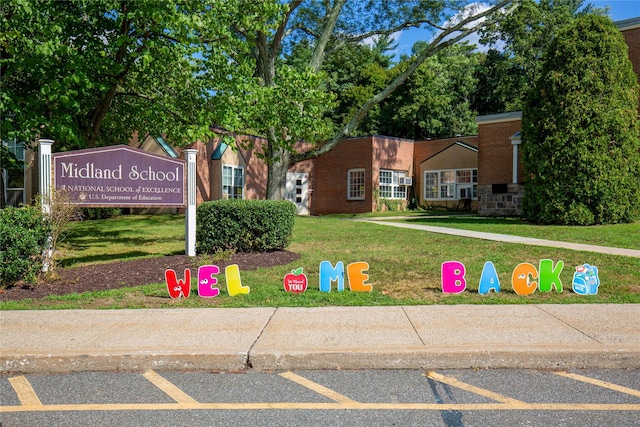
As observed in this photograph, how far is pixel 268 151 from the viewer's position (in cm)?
1916

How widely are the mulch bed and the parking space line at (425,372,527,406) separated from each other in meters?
5.63

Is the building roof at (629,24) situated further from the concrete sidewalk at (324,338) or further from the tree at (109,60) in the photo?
the concrete sidewalk at (324,338)

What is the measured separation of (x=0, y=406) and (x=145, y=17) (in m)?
10.0

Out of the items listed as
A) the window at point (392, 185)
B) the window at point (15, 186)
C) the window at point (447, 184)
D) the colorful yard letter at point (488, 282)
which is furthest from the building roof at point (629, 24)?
the window at point (15, 186)

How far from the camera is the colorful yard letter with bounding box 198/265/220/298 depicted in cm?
786

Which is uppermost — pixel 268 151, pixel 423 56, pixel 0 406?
pixel 423 56

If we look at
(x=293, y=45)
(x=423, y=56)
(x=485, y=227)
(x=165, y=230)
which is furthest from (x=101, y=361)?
(x=293, y=45)

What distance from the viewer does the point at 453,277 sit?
7.96 meters

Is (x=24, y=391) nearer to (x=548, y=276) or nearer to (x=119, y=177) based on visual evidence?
(x=119, y=177)

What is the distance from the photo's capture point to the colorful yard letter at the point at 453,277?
7918 mm

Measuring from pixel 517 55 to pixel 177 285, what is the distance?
119 feet

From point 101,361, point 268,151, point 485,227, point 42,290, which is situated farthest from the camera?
point 268,151

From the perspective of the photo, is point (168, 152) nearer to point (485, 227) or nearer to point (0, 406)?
point (485, 227)

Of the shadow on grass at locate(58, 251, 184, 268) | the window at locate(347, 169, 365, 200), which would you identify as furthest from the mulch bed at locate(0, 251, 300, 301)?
the window at locate(347, 169, 365, 200)
